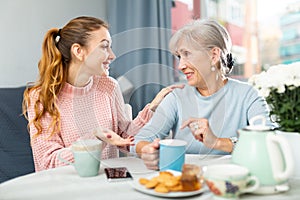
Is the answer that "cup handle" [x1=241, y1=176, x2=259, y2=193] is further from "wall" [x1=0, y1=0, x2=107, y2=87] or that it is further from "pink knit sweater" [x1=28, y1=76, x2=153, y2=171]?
"wall" [x1=0, y1=0, x2=107, y2=87]

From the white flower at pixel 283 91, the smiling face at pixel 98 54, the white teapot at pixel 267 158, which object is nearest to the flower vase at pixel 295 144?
the white flower at pixel 283 91

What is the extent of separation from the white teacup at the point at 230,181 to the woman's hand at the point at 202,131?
341 mm

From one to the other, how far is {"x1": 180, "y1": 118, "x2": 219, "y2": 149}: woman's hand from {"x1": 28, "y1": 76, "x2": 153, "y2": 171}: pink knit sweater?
17 centimetres

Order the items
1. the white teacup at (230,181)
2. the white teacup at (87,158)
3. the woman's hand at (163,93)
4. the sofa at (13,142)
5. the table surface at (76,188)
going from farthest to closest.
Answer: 1. the sofa at (13,142)
2. the woman's hand at (163,93)
3. the white teacup at (87,158)
4. the table surface at (76,188)
5. the white teacup at (230,181)

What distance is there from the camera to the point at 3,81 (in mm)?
2682

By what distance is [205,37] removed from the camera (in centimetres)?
142

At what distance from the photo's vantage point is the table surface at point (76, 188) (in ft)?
3.22

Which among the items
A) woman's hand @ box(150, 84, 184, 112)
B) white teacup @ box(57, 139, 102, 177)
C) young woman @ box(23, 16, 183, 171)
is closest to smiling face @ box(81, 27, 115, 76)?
young woman @ box(23, 16, 183, 171)

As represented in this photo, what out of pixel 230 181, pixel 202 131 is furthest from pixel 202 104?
pixel 230 181

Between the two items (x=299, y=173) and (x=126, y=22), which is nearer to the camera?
(x=299, y=173)

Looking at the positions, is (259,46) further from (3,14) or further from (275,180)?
(275,180)

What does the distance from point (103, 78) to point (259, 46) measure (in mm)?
1700

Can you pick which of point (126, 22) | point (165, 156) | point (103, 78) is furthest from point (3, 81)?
point (165, 156)

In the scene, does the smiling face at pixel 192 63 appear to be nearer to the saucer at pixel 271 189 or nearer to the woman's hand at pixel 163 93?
the woman's hand at pixel 163 93
